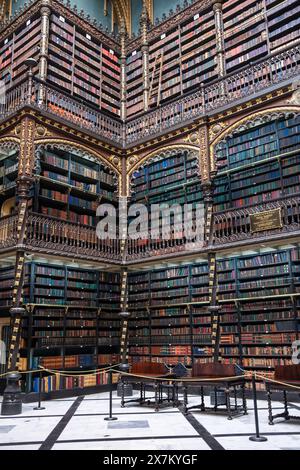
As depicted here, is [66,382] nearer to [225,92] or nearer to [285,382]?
[285,382]

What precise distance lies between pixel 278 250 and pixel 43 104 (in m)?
4.97

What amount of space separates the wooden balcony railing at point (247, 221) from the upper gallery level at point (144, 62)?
1888 mm

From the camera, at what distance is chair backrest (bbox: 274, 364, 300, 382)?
196 inches

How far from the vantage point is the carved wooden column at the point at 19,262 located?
5.88 meters

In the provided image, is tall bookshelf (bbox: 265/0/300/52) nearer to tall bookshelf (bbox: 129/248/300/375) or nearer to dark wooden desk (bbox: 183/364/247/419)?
tall bookshelf (bbox: 129/248/300/375)

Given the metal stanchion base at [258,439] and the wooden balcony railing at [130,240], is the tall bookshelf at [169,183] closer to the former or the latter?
the wooden balcony railing at [130,240]

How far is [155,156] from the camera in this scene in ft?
27.5

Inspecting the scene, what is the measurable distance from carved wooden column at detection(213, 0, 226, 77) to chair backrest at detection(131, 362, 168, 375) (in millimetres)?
6241

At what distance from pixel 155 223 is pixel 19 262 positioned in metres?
3.35

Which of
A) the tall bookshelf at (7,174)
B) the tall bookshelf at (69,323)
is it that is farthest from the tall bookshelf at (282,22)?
the tall bookshelf at (69,323)

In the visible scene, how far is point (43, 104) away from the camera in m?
7.48

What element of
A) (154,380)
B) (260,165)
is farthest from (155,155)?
(154,380)
